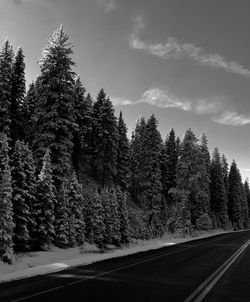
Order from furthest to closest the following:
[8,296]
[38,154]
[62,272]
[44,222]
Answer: [38,154] < [44,222] < [62,272] < [8,296]

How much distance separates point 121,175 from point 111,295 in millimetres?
54591

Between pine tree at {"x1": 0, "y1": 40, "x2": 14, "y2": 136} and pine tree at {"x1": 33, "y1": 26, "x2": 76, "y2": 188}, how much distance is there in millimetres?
10750

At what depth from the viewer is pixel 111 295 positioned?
8.98m

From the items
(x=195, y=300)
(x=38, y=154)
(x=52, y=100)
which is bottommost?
(x=195, y=300)

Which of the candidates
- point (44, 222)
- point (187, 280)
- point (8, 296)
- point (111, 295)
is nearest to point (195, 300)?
point (111, 295)

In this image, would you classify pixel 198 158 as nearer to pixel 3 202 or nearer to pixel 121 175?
pixel 121 175

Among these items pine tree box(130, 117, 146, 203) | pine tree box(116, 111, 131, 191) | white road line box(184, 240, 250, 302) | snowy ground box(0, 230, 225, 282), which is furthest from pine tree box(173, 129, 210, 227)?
white road line box(184, 240, 250, 302)

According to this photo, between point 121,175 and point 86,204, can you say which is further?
point 121,175

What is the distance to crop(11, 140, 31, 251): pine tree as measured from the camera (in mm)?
18047

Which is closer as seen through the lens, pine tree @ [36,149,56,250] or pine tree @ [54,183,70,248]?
pine tree @ [36,149,56,250]

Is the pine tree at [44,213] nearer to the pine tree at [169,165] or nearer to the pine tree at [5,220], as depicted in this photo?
Result: the pine tree at [5,220]

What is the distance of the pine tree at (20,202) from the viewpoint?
18047 mm

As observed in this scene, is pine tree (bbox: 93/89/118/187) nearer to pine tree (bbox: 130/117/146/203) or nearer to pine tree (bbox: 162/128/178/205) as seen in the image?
pine tree (bbox: 130/117/146/203)

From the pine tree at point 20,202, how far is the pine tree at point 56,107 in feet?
25.6
